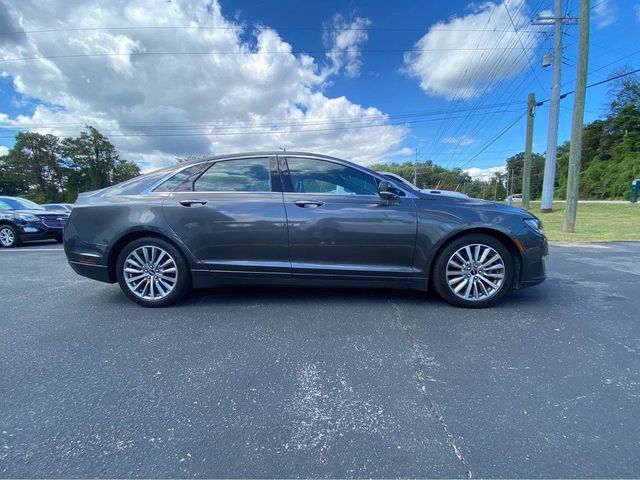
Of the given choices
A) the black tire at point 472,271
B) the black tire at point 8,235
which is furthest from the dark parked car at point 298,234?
the black tire at point 8,235

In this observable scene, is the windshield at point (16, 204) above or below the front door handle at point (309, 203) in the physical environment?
above

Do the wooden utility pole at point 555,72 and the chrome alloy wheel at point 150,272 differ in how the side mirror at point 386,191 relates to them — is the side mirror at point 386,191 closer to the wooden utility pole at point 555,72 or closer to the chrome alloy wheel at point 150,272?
the chrome alloy wheel at point 150,272

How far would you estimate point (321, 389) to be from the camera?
1.89 meters

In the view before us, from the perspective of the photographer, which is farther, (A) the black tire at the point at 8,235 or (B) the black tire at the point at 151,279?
(A) the black tire at the point at 8,235

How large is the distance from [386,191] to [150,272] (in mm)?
2563

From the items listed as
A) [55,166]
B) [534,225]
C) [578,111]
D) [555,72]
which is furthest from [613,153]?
[55,166]

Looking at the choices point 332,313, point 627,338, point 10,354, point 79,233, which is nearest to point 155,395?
point 10,354

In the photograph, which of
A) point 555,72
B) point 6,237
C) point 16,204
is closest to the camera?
point 6,237

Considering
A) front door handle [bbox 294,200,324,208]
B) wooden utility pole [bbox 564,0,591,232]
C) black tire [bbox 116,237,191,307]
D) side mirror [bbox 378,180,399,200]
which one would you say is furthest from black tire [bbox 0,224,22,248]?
wooden utility pole [bbox 564,0,591,232]

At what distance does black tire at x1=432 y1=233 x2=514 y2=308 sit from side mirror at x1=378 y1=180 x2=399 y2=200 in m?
0.74

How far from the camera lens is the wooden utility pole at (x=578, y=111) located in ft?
30.3

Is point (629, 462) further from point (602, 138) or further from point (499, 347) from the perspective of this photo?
point (602, 138)

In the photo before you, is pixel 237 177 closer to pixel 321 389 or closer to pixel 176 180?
pixel 176 180

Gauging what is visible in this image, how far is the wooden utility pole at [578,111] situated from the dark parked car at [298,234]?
27.8 feet
